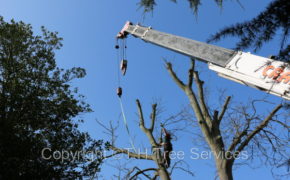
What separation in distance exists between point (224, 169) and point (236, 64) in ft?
7.35

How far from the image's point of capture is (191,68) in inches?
288

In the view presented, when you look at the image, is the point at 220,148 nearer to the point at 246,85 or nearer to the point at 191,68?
the point at 246,85

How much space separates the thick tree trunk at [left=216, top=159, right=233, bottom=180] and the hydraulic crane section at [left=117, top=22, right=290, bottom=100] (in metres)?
1.80

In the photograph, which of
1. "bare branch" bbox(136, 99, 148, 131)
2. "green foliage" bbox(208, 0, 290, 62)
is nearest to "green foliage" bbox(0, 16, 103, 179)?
"bare branch" bbox(136, 99, 148, 131)

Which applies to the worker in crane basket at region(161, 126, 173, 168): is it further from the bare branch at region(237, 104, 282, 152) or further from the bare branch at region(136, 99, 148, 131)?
the bare branch at region(237, 104, 282, 152)

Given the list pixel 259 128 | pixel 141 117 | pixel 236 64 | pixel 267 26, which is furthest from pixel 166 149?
pixel 267 26

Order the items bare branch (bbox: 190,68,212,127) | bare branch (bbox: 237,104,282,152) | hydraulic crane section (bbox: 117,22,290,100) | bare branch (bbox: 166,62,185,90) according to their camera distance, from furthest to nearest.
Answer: bare branch (bbox: 166,62,185,90), bare branch (bbox: 190,68,212,127), bare branch (bbox: 237,104,282,152), hydraulic crane section (bbox: 117,22,290,100)

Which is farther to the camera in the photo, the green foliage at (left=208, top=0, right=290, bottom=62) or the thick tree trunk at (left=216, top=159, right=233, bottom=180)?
the thick tree trunk at (left=216, top=159, right=233, bottom=180)

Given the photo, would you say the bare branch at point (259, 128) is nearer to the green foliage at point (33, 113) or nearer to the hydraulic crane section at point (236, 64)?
the hydraulic crane section at point (236, 64)

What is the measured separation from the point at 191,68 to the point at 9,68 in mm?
6377

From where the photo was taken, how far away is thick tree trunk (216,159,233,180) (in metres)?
5.66

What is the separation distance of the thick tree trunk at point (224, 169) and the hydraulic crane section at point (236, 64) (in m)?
1.80

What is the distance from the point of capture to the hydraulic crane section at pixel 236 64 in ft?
14.4

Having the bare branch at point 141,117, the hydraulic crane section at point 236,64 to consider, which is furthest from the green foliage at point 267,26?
the bare branch at point 141,117
